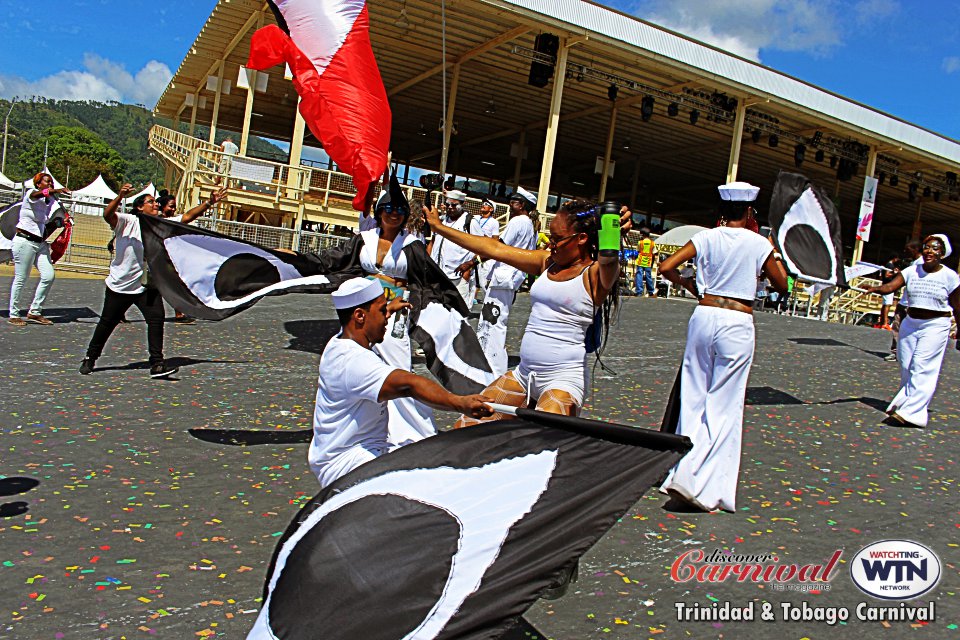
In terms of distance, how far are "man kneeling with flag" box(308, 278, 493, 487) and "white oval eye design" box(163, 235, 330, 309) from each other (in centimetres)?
312

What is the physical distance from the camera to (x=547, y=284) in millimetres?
4215

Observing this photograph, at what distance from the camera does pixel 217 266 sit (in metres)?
6.22

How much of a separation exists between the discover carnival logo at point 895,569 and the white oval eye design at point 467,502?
2.13 m

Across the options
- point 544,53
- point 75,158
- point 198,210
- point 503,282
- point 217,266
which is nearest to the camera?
point 217,266

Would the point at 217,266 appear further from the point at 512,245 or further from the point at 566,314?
the point at 566,314

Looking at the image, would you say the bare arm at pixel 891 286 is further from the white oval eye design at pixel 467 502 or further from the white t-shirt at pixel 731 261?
the white oval eye design at pixel 467 502

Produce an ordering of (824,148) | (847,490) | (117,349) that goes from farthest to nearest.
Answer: (824,148), (117,349), (847,490)

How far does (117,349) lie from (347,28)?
17.0 ft

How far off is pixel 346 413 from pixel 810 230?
5247 mm

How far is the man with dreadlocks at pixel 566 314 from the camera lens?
4039mm

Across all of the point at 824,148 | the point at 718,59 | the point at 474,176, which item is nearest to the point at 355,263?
the point at 718,59

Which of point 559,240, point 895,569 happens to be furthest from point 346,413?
point 895,569

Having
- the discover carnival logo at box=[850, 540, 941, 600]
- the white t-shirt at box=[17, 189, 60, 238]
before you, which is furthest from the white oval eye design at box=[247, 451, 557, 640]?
the white t-shirt at box=[17, 189, 60, 238]

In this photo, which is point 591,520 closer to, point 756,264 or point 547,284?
point 547,284
